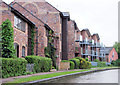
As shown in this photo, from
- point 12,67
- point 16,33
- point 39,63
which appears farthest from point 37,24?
point 12,67

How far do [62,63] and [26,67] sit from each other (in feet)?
40.9

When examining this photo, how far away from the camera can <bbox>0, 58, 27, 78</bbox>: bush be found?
1372 centimetres

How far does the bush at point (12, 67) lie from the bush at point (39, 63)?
7.23 feet

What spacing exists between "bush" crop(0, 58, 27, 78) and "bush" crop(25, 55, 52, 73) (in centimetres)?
220

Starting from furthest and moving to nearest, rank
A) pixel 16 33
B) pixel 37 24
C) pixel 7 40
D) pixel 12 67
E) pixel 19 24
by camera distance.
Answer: pixel 37 24 < pixel 19 24 < pixel 16 33 < pixel 7 40 < pixel 12 67

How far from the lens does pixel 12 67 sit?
48.5 ft

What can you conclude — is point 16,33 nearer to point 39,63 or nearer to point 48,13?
point 39,63

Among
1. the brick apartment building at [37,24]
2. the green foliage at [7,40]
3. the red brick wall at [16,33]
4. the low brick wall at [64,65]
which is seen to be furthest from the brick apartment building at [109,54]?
the green foliage at [7,40]

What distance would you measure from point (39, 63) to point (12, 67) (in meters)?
5.68

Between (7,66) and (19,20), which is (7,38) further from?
(19,20)

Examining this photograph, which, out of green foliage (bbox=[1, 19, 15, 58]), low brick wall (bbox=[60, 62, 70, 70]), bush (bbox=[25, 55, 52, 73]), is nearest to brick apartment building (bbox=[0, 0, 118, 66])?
low brick wall (bbox=[60, 62, 70, 70])

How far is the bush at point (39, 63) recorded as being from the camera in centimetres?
1911

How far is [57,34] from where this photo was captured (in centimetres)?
2858

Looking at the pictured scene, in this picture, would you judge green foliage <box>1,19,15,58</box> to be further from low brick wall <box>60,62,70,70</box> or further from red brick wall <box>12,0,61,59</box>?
low brick wall <box>60,62,70,70</box>
